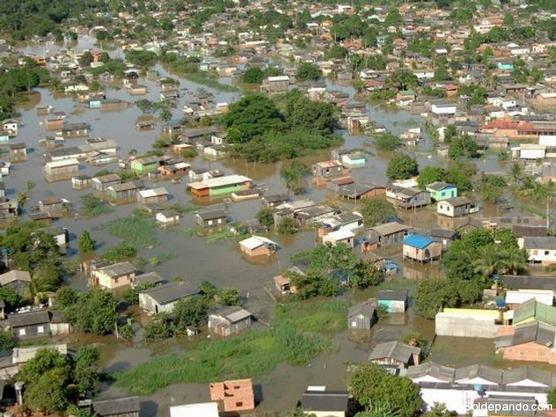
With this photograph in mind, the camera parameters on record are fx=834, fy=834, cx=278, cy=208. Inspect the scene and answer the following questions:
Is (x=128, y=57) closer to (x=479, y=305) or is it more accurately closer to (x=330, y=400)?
(x=479, y=305)

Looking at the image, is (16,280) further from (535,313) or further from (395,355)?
(535,313)

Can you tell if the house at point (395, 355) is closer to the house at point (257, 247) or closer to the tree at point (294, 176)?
the house at point (257, 247)

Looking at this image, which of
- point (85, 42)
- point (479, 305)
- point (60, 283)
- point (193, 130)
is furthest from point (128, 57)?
point (479, 305)

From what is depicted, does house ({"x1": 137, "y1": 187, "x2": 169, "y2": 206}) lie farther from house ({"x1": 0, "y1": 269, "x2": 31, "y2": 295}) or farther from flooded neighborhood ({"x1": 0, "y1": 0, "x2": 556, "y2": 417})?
house ({"x1": 0, "y1": 269, "x2": 31, "y2": 295})

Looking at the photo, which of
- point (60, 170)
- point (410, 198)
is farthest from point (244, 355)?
point (60, 170)

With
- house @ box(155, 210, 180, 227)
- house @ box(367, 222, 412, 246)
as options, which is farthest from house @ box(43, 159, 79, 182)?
house @ box(367, 222, 412, 246)

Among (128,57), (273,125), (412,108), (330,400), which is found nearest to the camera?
(330,400)

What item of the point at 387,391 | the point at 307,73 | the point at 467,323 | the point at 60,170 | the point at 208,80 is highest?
the point at 387,391
